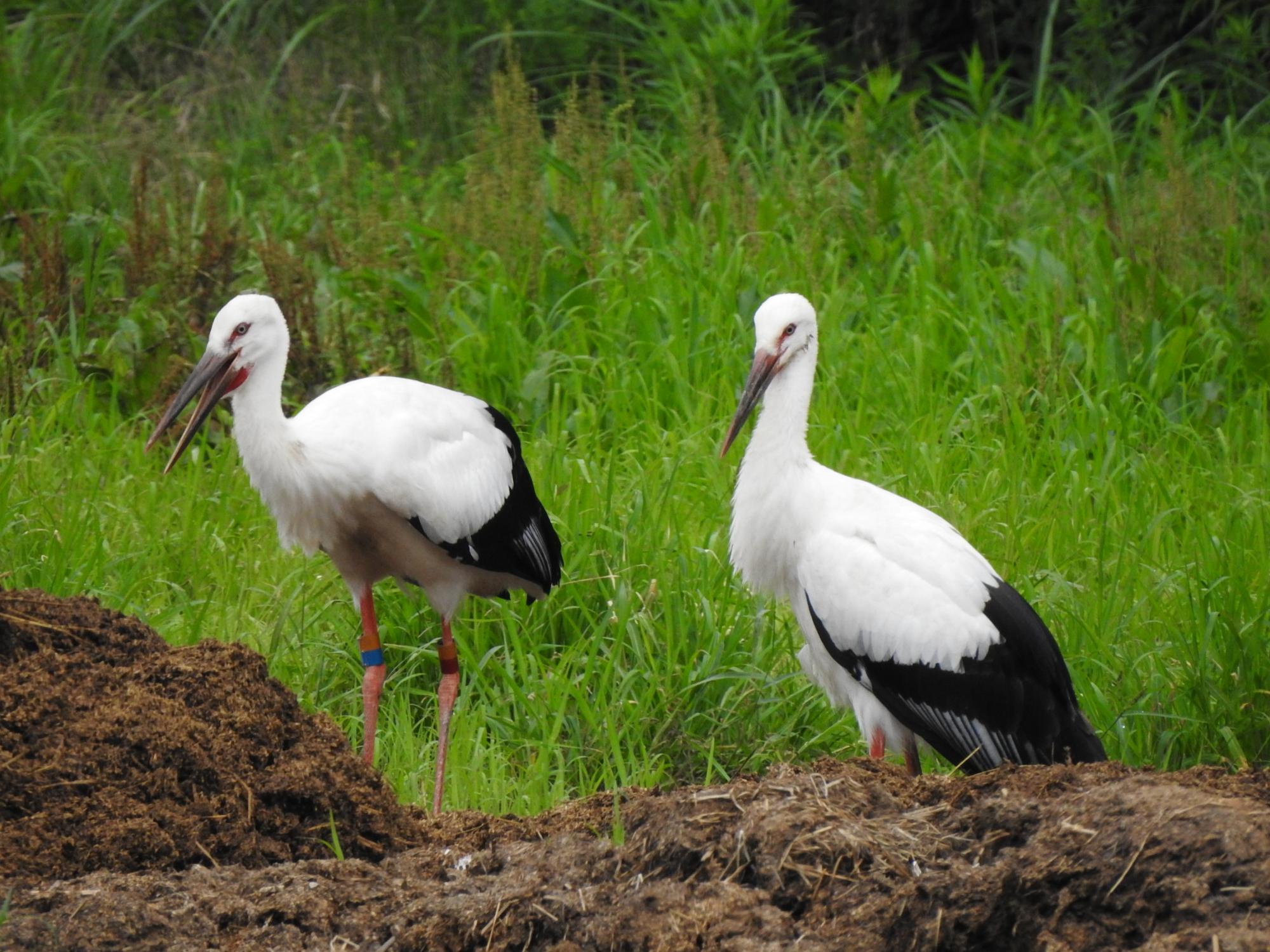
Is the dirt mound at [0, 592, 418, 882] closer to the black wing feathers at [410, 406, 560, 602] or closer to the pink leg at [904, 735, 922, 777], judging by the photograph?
the black wing feathers at [410, 406, 560, 602]

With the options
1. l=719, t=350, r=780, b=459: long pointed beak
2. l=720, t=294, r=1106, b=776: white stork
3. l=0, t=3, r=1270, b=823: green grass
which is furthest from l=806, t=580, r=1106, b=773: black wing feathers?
l=719, t=350, r=780, b=459: long pointed beak

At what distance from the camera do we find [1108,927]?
227 cm

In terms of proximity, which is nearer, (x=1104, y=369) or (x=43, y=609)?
(x=43, y=609)

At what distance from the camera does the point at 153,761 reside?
309 cm

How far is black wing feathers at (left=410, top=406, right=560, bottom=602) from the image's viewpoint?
4.46 meters

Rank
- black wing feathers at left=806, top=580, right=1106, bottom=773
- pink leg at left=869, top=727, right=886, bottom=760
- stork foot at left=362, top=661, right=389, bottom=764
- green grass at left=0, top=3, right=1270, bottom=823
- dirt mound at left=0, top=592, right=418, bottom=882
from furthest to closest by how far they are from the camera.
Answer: green grass at left=0, top=3, right=1270, bottom=823 < stork foot at left=362, top=661, right=389, bottom=764 < pink leg at left=869, top=727, right=886, bottom=760 < black wing feathers at left=806, top=580, right=1106, bottom=773 < dirt mound at left=0, top=592, right=418, bottom=882

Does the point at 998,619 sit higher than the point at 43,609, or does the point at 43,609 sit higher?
the point at 43,609

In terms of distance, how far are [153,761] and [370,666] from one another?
1377mm

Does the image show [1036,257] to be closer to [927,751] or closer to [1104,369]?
[1104,369]

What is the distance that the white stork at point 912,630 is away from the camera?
400 centimetres

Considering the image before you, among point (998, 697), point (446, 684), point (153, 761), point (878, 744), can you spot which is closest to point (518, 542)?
point (446, 684)

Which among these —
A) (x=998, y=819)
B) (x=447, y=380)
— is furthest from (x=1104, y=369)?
(x=998, y=819)

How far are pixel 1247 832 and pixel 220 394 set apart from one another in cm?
284

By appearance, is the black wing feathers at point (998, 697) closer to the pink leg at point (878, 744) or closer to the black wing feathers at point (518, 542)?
the pink leg at point (878, 744)
